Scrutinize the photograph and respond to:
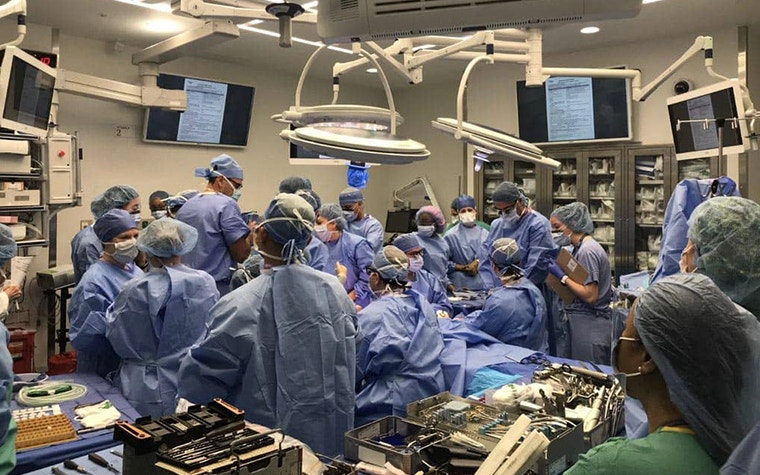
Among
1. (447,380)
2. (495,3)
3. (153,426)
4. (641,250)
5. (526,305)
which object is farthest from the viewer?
(641,250)

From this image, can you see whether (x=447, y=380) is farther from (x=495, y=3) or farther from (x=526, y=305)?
(x=495, y=3)

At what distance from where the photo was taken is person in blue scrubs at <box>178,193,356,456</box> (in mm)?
2129

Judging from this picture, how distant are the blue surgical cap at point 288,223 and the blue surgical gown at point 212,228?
5.67 feet

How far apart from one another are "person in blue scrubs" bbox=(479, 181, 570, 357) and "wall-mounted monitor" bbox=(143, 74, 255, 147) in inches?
138

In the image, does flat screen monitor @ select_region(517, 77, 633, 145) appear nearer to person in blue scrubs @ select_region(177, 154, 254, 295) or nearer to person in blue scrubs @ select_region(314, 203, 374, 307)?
person in blue scrubs @ select_region(314, 203, 374, 307)

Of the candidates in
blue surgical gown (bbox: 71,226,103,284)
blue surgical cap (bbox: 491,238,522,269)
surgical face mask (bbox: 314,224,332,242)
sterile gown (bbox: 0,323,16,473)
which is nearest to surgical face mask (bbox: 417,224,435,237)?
surgical face mask (bbox: 314,224,332,242)

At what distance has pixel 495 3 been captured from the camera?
1.37 m

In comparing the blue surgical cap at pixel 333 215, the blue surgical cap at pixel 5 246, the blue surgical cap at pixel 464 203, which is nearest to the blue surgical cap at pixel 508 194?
the blue surgical cap at pixel 464 203

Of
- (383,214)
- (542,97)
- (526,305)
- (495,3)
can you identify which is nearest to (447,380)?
(526,305)

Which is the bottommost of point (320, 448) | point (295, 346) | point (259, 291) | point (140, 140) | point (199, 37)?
point (320, 448)

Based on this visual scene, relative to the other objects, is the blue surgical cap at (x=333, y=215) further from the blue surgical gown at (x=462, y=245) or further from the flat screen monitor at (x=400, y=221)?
the flat screen monitor at (x=400, y=221)

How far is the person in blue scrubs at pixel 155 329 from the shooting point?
2621mm

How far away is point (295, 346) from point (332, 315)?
0.18m

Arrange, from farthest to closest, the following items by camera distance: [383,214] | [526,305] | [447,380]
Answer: [383,214]
[526,305]
[447,380]
